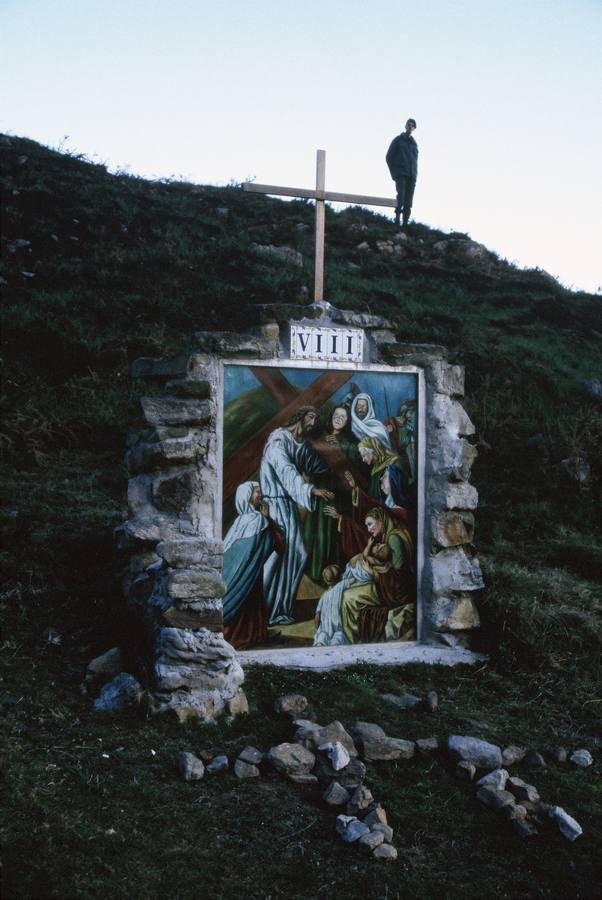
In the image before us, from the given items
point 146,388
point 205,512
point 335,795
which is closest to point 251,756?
point 335,795

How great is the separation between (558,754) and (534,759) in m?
0.18

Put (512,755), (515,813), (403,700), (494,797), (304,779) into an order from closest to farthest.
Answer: (515,813) → (494,797) → (304,779) → (512,755) → (403,700)

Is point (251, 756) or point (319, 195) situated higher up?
point (319, 195)

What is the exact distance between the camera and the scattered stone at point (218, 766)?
4461 millimetres

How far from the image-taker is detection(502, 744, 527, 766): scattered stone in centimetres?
484

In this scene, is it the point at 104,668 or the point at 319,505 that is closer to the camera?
the point at 104,668

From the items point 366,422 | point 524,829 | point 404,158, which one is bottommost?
point 524,829

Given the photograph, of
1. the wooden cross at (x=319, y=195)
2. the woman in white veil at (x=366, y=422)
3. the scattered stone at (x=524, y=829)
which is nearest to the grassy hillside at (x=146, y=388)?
the scattered stone at (x=524, y=829)

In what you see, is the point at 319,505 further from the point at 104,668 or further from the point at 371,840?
the point at 371,840

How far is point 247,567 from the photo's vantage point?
6141 mm

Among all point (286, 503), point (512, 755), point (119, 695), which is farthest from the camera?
point (286, 503)

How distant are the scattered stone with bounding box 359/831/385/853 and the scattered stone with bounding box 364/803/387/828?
0.11 metres

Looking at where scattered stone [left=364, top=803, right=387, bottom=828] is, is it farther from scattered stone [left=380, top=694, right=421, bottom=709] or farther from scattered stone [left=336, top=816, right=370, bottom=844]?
scattered stone [left=380, top=694, right=421, bottom=709]

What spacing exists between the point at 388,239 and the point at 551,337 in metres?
5.83
